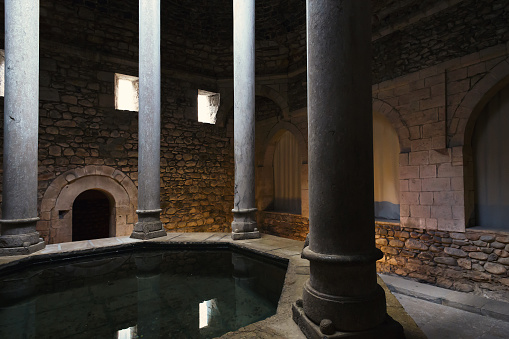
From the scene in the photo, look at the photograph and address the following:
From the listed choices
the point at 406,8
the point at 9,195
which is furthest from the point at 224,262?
the point at 406,8

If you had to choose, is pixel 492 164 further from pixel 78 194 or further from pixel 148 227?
pixel 78 194

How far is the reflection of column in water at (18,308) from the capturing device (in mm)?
1708

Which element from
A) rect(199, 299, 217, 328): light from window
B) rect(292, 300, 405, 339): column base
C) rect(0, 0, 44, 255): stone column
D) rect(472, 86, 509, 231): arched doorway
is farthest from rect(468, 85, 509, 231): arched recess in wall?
rect(0, 0, 44, 255): stone column

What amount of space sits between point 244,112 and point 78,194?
177 inches

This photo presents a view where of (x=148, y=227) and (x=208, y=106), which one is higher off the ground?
(x=208, y=106)

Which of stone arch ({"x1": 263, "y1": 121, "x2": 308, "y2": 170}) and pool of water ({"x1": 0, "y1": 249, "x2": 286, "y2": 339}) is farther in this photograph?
stone arch ({"x1": 263, "y1": 121, "x2": 308, "y2": 170})

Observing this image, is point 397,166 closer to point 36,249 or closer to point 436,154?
point 436,154

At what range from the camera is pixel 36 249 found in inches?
131

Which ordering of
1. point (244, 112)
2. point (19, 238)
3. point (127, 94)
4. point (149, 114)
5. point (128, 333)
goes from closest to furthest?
point (128, 333)
point (19, 238)
point (244, 112)
point (149, 114)
point (127, 94)

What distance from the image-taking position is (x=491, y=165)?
197 inches

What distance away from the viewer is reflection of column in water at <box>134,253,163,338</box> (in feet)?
5.71

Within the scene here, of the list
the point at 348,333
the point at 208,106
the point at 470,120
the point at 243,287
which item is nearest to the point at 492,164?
the point at 470,120

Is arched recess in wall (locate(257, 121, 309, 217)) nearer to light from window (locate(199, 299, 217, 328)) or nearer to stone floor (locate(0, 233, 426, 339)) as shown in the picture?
stone floor (locate(0, 233, 426, 339))

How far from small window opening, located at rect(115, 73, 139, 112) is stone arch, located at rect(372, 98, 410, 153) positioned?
19.0 ft
